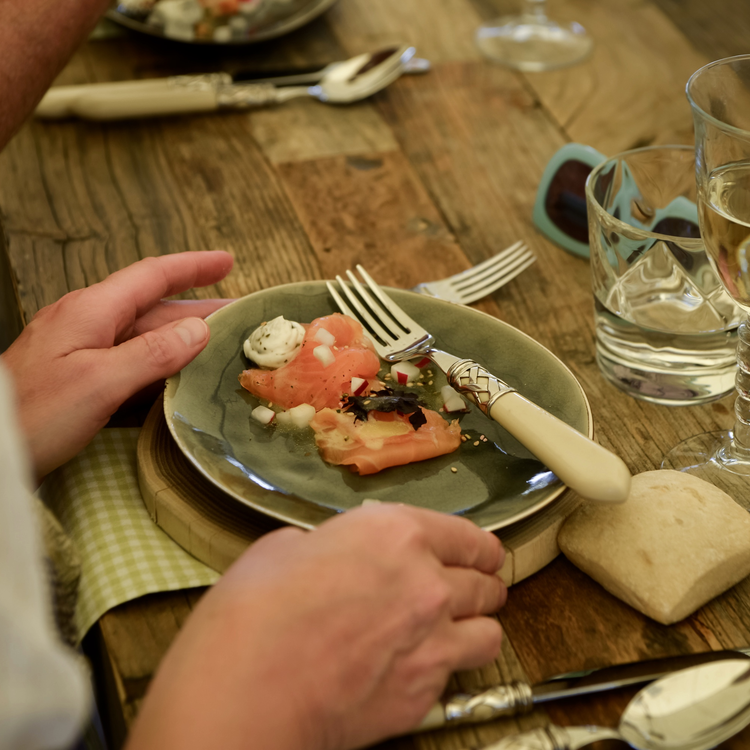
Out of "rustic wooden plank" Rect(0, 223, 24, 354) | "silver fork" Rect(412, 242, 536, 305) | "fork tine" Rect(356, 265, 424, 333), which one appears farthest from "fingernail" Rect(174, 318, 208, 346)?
"rustic wooden plank" Rect(0, 223, 24, 354)

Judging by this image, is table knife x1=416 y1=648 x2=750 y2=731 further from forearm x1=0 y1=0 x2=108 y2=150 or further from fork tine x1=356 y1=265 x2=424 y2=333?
forearm x1=0 y1=0 x2=108 y2=150

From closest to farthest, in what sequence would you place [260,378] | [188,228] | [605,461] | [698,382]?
1. [605,461]
2. [260,378]
3. [698,382]
4. [188,228]

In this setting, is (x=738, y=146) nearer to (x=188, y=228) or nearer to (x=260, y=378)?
(x=260, y=378)

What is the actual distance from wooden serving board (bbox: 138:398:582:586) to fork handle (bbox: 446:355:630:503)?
0.22 feet

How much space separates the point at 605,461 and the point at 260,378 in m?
0.37

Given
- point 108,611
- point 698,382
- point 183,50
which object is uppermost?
point 183,50

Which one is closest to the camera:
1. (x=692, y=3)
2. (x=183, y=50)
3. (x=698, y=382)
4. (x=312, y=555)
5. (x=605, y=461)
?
(x=312, y=555)

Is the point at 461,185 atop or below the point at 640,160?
below

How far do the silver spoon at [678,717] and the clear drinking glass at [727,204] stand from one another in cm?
28

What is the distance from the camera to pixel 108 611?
2.34ft

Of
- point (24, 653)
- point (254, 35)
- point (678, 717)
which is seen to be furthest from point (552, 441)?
point (254, 35)

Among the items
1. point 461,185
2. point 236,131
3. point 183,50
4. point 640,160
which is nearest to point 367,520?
point 640,160

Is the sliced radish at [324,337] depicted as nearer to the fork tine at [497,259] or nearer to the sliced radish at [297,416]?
the sliced radish at [297,416]

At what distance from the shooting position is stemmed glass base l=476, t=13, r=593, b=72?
1.73m
